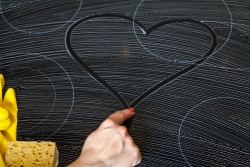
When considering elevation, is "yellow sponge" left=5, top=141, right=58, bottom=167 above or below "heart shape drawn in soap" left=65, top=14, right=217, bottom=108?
below

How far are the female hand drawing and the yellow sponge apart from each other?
0.31 ft

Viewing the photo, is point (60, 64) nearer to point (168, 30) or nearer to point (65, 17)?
point (65, 17)

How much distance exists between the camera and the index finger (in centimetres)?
64

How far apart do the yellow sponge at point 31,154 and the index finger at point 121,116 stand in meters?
0.14

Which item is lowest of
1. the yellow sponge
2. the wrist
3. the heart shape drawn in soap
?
the yellow sponge

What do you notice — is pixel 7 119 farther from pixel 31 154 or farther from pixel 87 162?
pixel 87 162

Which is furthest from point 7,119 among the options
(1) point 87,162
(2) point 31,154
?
(1) point 87,162

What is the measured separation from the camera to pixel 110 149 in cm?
60

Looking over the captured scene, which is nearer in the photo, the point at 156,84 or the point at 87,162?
the point at 87,162

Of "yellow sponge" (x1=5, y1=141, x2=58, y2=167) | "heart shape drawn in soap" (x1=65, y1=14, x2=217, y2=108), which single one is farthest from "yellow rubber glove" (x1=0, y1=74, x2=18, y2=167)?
"heart shape drawn in soap" (x1=65, y1=14, x2=217, y2=108)

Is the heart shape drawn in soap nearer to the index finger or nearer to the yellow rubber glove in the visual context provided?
the index finger

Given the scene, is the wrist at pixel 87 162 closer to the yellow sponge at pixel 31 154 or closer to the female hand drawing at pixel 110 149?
the female hand drawing at pixel 110 149

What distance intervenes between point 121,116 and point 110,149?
8 cm

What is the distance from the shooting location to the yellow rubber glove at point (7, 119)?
681 mm
